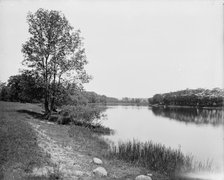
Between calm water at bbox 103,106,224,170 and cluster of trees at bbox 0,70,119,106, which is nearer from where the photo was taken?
calm water at bbox 103,106,224,170

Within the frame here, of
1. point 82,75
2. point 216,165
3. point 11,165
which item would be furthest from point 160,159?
point 82,75

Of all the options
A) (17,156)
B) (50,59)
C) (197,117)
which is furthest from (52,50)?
(197,117)

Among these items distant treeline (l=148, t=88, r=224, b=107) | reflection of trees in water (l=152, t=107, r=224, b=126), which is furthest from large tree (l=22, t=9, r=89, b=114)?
distant treeline (l=148, t=88, r=224, b=107)

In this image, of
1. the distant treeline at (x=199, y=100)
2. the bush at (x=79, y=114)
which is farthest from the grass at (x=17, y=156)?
the distant treeline at (x=199, y=100)

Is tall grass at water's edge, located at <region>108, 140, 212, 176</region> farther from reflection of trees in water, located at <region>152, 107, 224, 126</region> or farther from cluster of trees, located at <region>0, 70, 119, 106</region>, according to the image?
reflection of trees in water, located at <region>152, 107, 224, 126</region>

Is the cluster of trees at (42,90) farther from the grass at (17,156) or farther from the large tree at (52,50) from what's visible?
the grass at (17,156)

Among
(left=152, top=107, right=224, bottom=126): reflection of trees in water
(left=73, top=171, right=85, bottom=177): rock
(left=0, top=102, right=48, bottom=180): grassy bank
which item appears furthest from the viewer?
(left=152, top=107, right=224, bottom=126): reflection of trees in water

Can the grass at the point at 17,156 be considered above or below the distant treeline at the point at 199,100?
below

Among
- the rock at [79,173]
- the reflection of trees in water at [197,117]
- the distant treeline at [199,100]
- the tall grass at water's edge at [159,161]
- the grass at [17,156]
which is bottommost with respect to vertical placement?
the reflection of trees in water at [197,117]

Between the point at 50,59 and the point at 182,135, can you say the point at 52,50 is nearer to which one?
the point at 50,59

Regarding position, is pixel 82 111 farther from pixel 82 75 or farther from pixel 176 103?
pixel 176 103

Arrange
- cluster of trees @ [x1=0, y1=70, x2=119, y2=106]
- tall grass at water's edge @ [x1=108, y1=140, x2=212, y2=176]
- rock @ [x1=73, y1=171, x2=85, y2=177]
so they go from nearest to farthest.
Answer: rock @ [x1=73, y1=171, x2=85, y2=177], tall grass at water's edge @ [x1=108, y1=140, x2=212, y2=176], cluster of trees @ [x1=0, y1=70, x2=119, y2=106]

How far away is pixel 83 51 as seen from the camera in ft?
71.2

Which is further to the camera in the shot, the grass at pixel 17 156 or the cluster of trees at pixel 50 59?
the cluster of trees at pixel 50 59
